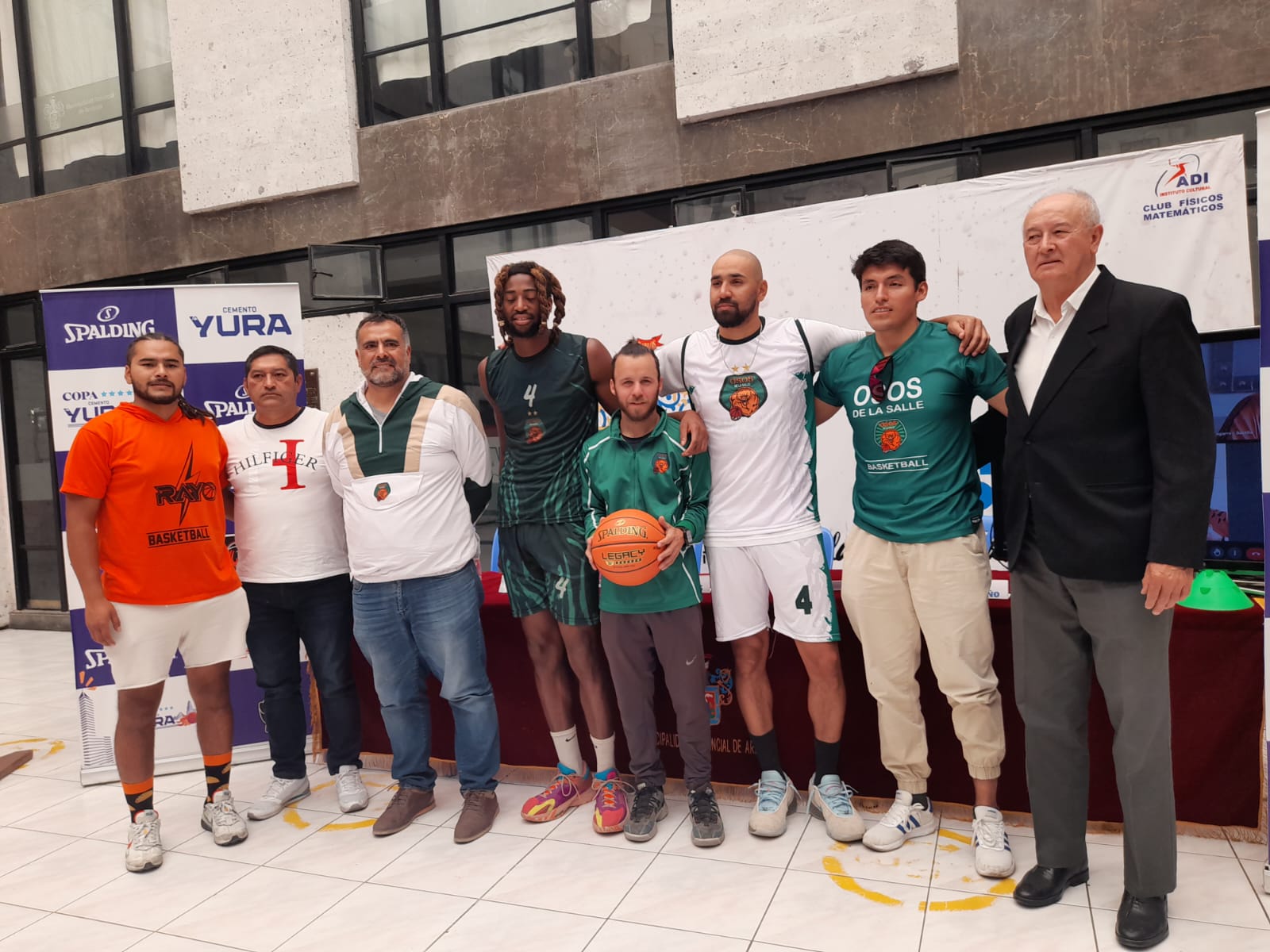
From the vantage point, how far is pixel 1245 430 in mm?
4156

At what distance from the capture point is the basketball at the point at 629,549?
8.77 ft

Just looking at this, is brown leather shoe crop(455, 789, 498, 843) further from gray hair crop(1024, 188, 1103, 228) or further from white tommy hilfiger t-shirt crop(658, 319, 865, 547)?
gray hair crop(1024, 188, 1103, 228)

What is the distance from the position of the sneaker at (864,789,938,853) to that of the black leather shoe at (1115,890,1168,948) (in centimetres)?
A: 66

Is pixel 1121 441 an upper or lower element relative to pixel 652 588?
upper

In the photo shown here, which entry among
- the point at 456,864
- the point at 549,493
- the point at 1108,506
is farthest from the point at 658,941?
the point at 1108,506

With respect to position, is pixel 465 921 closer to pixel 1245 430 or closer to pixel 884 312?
pixel 884 312

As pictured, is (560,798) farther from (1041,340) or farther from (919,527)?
(1041,340)

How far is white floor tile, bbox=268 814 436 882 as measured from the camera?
2.85m

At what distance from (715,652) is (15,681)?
205 inches

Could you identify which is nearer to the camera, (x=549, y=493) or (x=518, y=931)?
(x=518, y=931)

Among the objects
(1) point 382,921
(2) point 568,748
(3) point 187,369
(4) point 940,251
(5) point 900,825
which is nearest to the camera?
(1) point 382,921

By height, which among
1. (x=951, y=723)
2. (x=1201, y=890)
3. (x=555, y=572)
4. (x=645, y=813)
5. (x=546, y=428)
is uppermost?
(x=546, y=428)

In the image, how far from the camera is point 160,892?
2.77 meters

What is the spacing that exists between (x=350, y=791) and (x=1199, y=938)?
111 inches
